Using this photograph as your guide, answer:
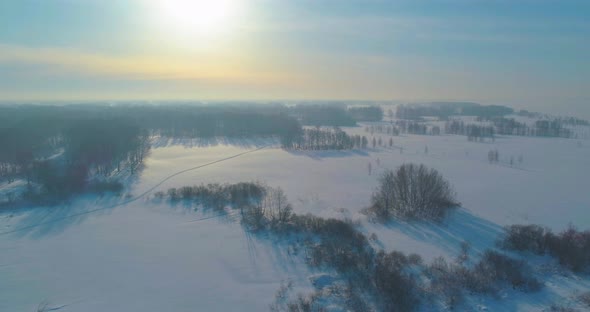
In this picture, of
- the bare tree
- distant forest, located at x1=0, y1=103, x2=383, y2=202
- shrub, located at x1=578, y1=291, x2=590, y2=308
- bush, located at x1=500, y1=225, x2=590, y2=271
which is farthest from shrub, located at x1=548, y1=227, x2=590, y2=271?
distant forest, located at x1=0, y1=103, x2=383, y2=202

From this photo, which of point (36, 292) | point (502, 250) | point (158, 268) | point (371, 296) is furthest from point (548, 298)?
point (36, 292)

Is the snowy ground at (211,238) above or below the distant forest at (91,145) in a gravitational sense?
below

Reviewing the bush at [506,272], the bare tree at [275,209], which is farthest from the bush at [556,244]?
the bare tree at [275,209]

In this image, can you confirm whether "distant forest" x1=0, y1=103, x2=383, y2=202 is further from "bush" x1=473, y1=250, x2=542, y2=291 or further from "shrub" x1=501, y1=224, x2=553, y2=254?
"shrub" x1=501, y1=224, x2=553, y2=254

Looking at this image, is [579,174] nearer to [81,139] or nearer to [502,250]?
[502,250]

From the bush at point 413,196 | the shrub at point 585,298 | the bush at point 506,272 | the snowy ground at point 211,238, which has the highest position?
the bush at point 413,196

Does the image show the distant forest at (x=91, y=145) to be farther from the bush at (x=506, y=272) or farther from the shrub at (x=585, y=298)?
the shrub at (x=585, y=298)
